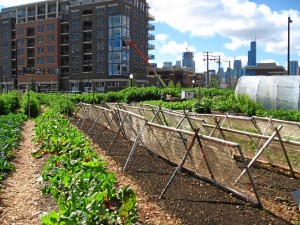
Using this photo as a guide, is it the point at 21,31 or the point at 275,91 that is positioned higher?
the point at 21,31

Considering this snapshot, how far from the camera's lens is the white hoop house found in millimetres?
23250

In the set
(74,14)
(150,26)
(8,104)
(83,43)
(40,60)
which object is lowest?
(8,104)

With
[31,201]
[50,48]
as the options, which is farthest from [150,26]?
[31,201]

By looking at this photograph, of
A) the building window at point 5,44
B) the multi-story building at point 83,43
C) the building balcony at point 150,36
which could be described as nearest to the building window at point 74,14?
the multi-story building at point 83,43

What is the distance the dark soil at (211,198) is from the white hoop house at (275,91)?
14786 mm

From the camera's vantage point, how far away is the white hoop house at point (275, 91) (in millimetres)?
23250

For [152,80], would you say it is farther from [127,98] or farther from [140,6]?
[127,98]

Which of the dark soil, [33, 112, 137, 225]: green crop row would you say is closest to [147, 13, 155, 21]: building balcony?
the dark soil

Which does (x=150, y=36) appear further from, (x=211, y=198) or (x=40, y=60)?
(x=211, y=198)

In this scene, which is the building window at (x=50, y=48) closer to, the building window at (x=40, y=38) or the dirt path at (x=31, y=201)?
the building window at (x=40, y=38)

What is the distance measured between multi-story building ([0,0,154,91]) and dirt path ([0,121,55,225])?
7010 centimetres

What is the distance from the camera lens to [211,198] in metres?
7.09

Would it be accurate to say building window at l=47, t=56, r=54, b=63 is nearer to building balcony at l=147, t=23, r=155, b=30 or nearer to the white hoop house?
building balcony at l=147, t=23, r=155, b=30

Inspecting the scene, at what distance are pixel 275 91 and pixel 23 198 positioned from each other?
65.3 ft
